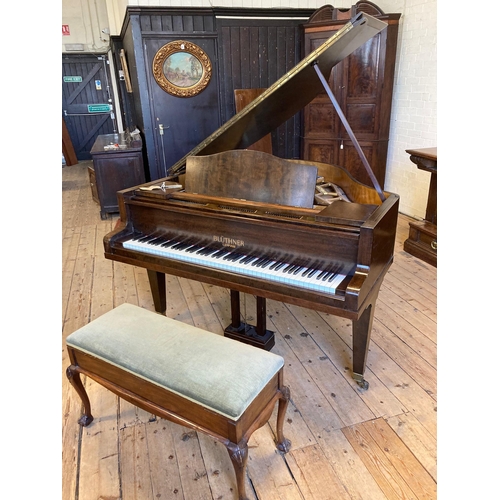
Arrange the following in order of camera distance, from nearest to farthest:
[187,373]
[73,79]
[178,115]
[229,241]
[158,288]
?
[187,373] → [229,241] → [158,288] → [178,115] → [73,79]

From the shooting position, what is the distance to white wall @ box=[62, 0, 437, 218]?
Result: 392cm

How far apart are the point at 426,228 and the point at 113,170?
3565mm

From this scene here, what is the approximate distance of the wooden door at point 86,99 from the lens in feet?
26.9

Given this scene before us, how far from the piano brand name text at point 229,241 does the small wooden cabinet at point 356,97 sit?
2.94 m

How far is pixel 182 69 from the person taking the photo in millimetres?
4926


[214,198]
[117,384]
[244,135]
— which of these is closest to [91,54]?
[244,135]

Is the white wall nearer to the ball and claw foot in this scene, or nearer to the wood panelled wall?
the wood panelled wall

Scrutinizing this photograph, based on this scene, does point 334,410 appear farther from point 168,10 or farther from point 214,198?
point 168,10

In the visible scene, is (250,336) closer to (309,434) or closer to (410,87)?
(309,434)

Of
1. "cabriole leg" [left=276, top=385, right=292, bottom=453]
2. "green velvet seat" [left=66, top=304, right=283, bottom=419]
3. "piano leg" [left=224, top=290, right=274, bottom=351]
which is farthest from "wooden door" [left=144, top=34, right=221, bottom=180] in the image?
"cabriole leg" [left=276, top=385, right=292, bottom=453]

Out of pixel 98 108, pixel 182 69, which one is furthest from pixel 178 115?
pixel 98 108

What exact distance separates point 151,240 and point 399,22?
13.0 feet

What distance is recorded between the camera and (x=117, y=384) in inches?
59.2

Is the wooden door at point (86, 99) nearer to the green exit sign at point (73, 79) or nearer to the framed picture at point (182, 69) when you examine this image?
the green exit sign at point (73, 79)
